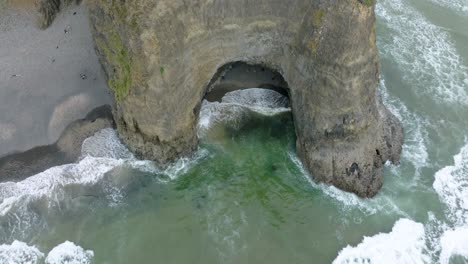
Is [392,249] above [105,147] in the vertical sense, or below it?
below

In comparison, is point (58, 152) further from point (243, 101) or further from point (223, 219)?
point (243, 101)

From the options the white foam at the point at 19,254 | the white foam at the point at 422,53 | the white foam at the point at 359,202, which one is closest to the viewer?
the white foam at the point at 19,254

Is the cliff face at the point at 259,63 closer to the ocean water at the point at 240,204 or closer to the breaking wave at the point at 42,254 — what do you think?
the ocean water at the point at 240,204

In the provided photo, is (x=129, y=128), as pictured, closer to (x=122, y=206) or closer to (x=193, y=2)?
(x=122, y=206)

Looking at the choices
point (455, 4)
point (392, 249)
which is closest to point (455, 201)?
point (392, 249)

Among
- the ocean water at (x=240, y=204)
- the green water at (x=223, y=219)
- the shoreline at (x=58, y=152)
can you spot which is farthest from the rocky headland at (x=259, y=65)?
the shoreline at (x=58, y=152)

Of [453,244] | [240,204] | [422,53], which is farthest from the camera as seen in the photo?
[422,53]
